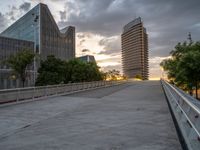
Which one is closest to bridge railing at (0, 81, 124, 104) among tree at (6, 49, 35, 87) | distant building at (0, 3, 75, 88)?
tree at (6, 49, 35, 87)

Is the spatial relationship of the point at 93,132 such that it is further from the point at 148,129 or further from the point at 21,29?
the point at 21,29

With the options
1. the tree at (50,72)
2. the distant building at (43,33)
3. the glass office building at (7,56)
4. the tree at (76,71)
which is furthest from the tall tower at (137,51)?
the tree at (50,72)

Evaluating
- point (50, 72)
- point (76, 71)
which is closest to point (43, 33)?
point (76, 71)

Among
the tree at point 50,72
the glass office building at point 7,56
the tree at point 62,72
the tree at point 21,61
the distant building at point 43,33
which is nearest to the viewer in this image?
the tree at point 21,61

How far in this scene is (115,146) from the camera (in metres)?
6.21

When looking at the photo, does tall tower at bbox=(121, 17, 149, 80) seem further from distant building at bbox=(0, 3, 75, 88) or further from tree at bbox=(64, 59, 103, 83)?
tree at bbox=(64, 59, 103, 83)

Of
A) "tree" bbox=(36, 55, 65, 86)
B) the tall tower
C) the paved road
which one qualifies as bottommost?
the paved road

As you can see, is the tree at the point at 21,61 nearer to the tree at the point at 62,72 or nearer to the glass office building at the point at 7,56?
the tree at the point at 62,72

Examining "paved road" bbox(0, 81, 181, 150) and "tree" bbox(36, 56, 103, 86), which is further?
"tree" bbox(36, 56, 103, 86)

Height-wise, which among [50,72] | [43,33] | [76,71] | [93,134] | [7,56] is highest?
[43,33]

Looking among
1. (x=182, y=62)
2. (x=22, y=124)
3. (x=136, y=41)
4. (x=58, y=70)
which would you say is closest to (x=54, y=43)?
(x=136, y=41)

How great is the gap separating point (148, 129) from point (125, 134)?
96 cm

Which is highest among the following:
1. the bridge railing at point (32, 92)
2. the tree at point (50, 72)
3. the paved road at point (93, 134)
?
the tree at point (50, 72)

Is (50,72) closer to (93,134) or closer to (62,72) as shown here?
(62,72)
